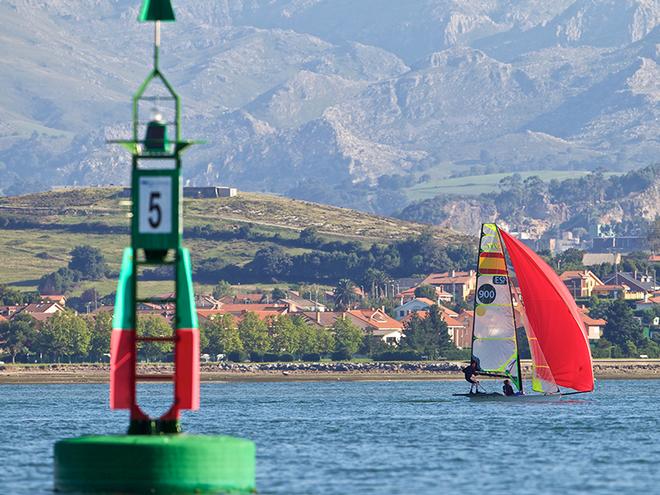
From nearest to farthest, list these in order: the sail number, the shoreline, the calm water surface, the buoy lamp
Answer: the buoy lamp
the calm water surface
the sail number
the shoreline

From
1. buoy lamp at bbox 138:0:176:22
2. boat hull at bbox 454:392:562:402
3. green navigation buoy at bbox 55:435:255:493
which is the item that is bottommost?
green navigation buoy at bbox 55:435:255:493

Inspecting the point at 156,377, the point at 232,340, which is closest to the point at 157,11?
the point at 156,377

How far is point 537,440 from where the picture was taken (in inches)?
2457

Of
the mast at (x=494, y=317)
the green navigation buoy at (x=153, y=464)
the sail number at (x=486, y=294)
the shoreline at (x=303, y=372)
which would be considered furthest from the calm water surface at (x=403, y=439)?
the shoreline at (x=303, y=372)

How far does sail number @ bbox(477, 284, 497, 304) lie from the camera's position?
8931 cm

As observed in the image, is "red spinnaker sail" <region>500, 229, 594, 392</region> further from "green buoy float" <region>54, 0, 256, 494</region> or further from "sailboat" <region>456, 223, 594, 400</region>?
"green buoy float" <region>54, 0, 256, 494</region>

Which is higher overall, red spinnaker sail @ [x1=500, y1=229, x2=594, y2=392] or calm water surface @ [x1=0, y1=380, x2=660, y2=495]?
red spinnaker sail @ [x1=500, y1=229, x2=594, y2=392]

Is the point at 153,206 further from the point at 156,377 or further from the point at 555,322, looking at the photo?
the point at 555,322

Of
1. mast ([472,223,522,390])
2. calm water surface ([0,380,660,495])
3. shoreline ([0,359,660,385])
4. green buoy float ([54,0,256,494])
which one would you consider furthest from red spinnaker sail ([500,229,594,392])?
shoreline ([0,359,660,385])

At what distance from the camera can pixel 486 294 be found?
89.3 m

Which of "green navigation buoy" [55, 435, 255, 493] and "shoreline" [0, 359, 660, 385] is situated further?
"shoreline" [0, 359, 660, 385]

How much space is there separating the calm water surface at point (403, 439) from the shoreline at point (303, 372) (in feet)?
120

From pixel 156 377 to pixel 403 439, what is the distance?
79.7ft

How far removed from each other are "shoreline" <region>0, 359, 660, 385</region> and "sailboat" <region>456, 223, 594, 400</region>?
2166 inches
